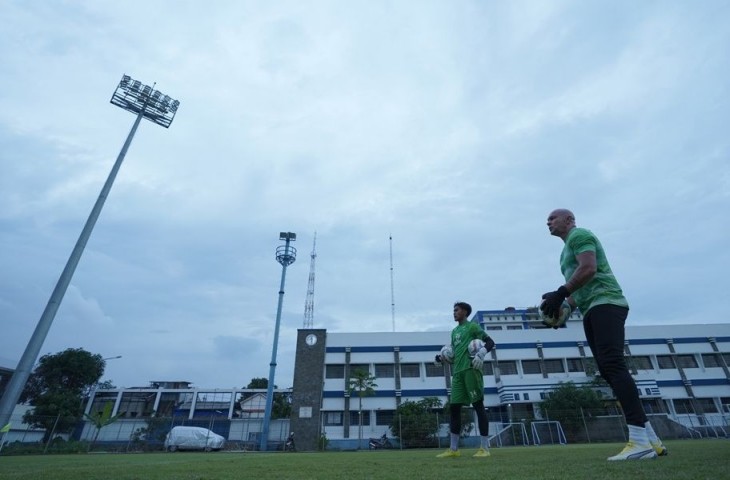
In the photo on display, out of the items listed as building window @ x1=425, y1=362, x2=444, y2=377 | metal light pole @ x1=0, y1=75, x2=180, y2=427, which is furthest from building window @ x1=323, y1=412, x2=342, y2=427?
metal light pole @ x1=0, y1=75, x2=180, y2=427

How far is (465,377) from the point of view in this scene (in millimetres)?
A: 6105

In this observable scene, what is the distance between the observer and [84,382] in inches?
1950

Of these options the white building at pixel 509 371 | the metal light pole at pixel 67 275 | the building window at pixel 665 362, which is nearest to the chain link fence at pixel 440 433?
the white building at pixel 509 371

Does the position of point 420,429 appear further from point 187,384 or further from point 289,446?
point 187,384

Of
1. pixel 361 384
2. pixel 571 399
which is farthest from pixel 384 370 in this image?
pixel 571 399

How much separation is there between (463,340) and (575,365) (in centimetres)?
3904

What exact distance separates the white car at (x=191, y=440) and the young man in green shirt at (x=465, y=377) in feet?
79.1

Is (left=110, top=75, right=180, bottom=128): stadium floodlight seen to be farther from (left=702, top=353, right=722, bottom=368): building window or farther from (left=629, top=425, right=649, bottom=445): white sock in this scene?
(left=702, top=353, right=722, bottom=368): building window

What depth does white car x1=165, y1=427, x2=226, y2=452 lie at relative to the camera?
2465cm

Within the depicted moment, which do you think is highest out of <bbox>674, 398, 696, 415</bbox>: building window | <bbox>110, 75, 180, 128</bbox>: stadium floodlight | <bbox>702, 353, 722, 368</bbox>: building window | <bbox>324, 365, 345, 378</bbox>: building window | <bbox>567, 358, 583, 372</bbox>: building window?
<bbox>110, 75, 180, 128</bbox>: stadium floodlight

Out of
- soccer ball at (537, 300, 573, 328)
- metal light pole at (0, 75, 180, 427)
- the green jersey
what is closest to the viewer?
soccer ball at (537, 300, 573, 328)

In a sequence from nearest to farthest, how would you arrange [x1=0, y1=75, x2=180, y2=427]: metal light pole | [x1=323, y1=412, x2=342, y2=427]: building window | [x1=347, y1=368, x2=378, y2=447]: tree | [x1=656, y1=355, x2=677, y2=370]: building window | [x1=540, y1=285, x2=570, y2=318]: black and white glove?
[x1=540, y1=285, x2=570, y2=318]: black and white glove
[x1=0, y1=75, x2=180, y2=427]: metal light pole
[x1=347, y1=368, x2=378, y2=447]: tree
[x1=323, y1=412, x2=342, y2=427]: building window
[x1=656, y1=355, x2=677, y2=370]: building window

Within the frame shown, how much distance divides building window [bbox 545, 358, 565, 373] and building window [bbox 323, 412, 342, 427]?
20545 mm

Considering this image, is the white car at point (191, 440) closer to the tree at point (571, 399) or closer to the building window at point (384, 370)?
the building window at point (384, 370)
